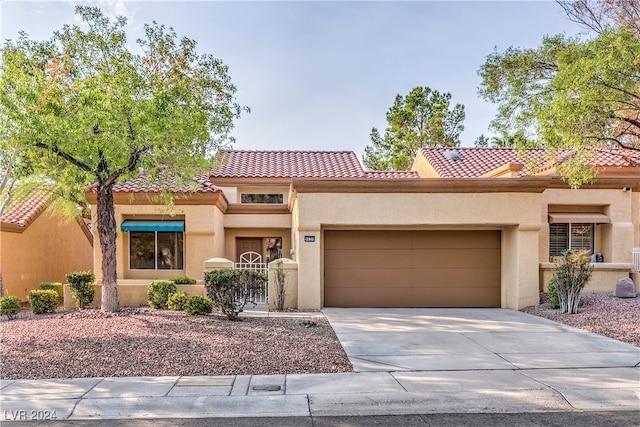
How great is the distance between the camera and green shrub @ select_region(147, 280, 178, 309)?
12266mm

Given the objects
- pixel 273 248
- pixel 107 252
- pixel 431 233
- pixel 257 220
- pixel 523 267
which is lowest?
pixel 523 267

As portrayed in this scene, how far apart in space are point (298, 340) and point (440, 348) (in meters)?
2.74

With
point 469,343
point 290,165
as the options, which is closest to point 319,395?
point 469,343

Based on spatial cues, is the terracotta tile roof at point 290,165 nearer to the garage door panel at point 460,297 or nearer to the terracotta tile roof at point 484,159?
the terracotta tile roof at point 484,159

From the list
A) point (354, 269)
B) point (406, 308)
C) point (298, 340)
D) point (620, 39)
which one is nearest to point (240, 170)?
point (354, 269)

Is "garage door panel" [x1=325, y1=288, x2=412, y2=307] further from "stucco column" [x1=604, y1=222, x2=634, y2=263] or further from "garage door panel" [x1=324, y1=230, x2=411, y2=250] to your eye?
"stucco column" [x1=604, y1=222, x2=634, y2=263]

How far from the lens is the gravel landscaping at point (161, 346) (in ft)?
23.3

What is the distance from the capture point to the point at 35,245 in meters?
18.5

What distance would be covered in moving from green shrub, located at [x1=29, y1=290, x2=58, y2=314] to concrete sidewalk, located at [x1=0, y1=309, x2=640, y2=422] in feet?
19.8

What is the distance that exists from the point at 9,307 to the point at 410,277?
10984mm

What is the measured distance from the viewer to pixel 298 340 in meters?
8.81

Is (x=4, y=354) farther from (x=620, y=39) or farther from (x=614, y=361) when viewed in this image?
(x=620, y=39)

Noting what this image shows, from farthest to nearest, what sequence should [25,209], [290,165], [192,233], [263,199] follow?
[290,165] < [263,199] < [25,209] < [192,233]

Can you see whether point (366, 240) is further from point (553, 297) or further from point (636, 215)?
point (636, 215)
